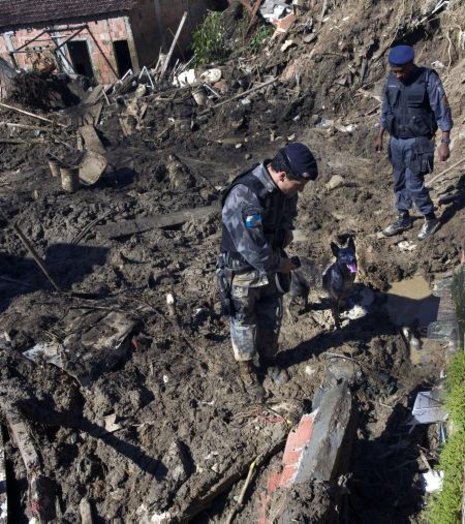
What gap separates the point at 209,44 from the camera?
14.9 metres

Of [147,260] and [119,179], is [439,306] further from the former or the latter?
[119,179]

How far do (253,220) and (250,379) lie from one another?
158 cm

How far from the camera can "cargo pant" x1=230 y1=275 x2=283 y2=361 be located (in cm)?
454

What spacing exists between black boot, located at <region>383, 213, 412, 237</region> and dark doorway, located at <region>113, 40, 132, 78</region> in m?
12.1

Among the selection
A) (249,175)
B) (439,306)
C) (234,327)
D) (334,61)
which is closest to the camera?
(249,175)

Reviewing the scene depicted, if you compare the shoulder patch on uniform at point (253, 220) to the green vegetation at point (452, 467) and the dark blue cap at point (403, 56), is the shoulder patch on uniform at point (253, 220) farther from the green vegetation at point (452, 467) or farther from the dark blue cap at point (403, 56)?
the dark blue cap at point (403, 56)

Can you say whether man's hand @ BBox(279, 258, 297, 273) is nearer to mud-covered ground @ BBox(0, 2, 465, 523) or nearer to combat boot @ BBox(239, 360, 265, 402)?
combat boot @ BBox(239, 360, 265, 402)

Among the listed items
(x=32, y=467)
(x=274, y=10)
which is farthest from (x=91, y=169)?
(x=274, y=10)

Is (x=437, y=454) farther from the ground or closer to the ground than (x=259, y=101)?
closer to the ground

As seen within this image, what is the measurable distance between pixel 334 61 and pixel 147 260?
6.98m

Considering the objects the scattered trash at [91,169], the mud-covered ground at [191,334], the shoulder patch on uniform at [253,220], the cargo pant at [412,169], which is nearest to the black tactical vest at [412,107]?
the cargo pant at [412,169]

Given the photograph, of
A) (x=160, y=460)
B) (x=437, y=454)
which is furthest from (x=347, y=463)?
(x=160, y=460)

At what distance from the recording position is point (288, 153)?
3871mm

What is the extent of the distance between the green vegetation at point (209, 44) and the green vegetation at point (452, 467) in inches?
498
